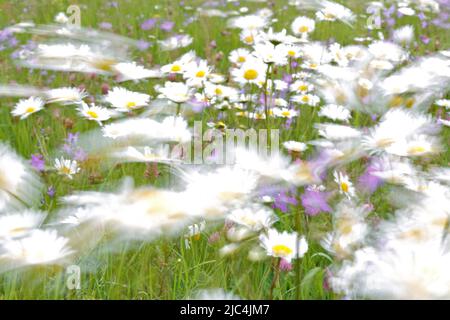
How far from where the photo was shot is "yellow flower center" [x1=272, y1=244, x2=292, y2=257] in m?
0.69

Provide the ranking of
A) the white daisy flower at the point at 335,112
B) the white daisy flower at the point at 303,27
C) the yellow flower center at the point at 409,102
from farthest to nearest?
1. the white daisy flower at the point at 303,27
2. the white daisy flower at the point at 335,112
3. the yellow flower center at the point at 409,102

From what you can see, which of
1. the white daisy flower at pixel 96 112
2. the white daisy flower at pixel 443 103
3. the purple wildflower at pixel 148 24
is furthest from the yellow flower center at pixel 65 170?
the purple wildflower at pixel 148 24

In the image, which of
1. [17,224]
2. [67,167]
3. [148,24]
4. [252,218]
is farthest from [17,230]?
[148,24]

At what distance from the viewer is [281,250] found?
700 mm

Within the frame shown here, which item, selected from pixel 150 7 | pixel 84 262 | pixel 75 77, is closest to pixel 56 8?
pixel 150 7

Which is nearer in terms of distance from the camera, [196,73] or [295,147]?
[295,147]

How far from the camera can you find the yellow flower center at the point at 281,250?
0.69 metres

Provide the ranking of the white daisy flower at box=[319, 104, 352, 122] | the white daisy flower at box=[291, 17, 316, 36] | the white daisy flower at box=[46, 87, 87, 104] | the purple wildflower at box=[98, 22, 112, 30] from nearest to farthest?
the white daisy flower at box=[46, 87, 87, 104]
the white daisy flower at box=[319, 104, 352, 122]
the white daisy flower at box=[291, 17, 316, 36]
the purple wildflower at box=[98, 22, 112, 30]

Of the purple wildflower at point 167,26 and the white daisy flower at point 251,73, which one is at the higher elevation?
the white daisy flower at point 251,73

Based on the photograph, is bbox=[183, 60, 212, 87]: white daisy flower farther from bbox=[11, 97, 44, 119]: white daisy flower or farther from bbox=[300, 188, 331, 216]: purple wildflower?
bbox=[300, 188, 331, 216]: purple wildflower

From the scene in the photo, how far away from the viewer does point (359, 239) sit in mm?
655

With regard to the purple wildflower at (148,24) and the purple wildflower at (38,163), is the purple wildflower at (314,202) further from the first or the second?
the purple wildflower at (148,24)

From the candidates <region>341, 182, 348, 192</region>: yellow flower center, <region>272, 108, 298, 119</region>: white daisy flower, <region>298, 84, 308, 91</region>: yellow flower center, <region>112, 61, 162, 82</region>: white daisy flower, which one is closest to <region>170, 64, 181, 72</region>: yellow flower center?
<region>112, 61, 162, 82</region>: white daisy flower

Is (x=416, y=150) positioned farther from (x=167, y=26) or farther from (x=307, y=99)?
(x=167, y=26)
